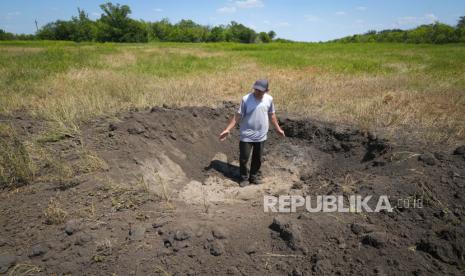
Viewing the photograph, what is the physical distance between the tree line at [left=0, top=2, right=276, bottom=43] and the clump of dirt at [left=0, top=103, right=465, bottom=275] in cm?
5638

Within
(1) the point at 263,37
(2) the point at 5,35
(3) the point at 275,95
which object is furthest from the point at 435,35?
(2) the point at 5,35

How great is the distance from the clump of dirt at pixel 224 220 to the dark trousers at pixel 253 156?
29 cm

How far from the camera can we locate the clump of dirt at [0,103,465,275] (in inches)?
101

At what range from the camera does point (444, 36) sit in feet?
145

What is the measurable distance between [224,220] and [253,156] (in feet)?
6.90

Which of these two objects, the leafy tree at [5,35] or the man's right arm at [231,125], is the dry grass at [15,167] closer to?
the man's right arm at [231,125]

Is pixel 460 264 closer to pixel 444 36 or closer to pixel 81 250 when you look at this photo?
pixel 81 250

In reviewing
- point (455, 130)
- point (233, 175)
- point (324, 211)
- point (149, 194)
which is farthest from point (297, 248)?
point (455, 130)

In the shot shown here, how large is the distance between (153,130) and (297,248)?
3799 millimetres

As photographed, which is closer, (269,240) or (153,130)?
(269,240)

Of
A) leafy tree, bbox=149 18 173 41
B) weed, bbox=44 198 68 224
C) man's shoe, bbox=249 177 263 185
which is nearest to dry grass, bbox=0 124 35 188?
weed, bbox=44 198 68 224

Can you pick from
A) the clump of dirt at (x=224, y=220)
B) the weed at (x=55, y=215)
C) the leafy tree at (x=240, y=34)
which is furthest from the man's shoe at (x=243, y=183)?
the leafy tree at (x=240, y=34)

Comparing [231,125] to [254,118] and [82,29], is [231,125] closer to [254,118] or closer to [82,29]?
[254,118]

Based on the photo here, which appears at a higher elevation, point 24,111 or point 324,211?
point 24,111
